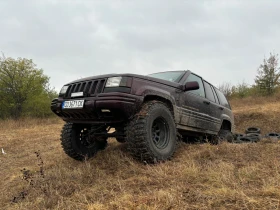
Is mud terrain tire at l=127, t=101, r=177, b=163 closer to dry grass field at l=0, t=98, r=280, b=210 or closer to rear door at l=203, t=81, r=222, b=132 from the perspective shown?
dry grass field at l=0, t=98, r=280, b=210

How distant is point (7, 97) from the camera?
69.4 ft

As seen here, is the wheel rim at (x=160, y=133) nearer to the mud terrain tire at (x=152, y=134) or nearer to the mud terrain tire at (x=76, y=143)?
the mud terrain tire at (x=152, y=134)

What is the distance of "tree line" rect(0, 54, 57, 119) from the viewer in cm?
2078

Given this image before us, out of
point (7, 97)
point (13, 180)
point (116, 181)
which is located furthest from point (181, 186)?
point (7, 97)

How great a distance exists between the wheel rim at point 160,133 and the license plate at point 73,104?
1.07m

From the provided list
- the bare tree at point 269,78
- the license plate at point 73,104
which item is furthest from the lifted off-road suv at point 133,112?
the bare tree at point 269,78

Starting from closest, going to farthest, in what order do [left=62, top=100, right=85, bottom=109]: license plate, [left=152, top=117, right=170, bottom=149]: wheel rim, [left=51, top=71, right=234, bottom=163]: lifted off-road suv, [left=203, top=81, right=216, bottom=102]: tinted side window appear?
[left=51, top=71, right=234, bottom=163]: lifted off-road suv → [left=62, top=100, right=85, bottom=109]: license plate → [left=152, top=117, right=170, bottom=149]: wheel rim → [left=203, top=81, right=216, bottom=102]: tinted side window

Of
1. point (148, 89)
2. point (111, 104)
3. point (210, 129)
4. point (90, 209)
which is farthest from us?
point (210, 129)

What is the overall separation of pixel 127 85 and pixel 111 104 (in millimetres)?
351

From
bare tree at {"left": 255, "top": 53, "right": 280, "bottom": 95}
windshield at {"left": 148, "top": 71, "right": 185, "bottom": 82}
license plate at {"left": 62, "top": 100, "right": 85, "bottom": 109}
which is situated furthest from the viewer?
bare tree at {"left": 255, "top": 53, "right": 280, "bottom": 95}

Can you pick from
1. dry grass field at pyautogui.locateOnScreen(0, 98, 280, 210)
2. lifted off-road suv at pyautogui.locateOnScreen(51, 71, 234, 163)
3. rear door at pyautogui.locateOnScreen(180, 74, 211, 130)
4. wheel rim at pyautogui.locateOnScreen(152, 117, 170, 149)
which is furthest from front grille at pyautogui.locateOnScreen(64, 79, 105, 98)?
rear door at pyautogui.locateOnScreen(180, 74, 211, 130)

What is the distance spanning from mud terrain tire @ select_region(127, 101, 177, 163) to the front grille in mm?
636

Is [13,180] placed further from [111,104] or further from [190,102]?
[190,102]

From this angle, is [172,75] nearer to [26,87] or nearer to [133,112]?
[133,112]
